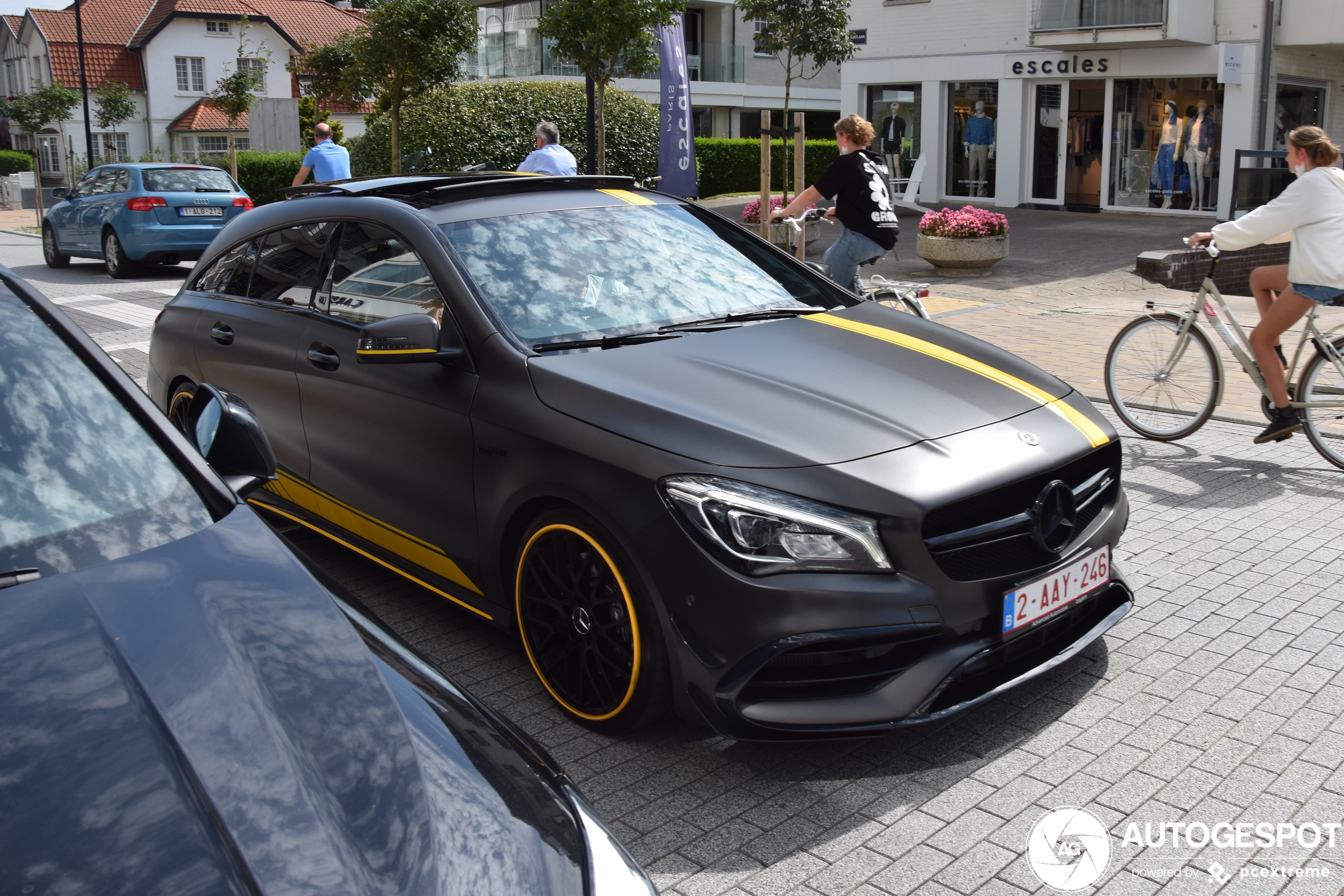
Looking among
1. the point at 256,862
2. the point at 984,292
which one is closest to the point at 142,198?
the point at 984,292

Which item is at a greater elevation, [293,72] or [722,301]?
[293,72]

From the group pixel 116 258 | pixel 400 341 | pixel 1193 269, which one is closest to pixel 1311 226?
pixel 400 341

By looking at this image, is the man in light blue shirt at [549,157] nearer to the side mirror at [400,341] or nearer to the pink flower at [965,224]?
the pink flower at [965,224]

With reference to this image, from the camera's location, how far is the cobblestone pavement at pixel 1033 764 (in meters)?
3.02

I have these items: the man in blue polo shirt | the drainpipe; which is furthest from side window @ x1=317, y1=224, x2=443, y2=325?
the drainpipe

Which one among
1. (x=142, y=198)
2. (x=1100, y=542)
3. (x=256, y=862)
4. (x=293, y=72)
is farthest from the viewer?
(x=293, y=72)

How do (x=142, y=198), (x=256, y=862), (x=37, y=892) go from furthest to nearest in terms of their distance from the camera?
(x=142, y=198) → (x=256, y=862) → (x=37, y=892)

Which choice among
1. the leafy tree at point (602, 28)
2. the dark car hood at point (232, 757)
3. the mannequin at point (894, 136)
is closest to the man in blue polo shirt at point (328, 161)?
the leafy tree at point (602, 28)

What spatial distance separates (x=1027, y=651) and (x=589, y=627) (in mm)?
1268

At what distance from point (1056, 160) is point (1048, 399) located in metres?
26.8

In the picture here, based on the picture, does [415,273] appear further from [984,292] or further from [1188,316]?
[984,292]

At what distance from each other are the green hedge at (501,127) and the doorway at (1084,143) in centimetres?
958

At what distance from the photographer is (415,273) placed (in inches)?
171

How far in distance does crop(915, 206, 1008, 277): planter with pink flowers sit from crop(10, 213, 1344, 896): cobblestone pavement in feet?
37.3
